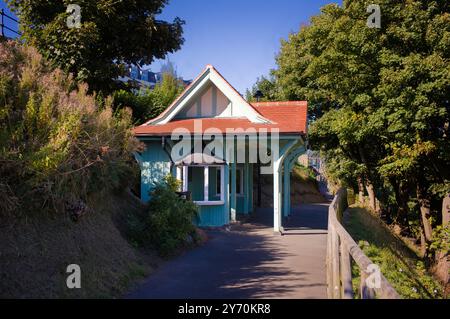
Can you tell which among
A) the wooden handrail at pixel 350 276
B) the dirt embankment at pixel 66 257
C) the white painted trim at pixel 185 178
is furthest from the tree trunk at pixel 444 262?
the dirt embankment at pixel 66 257

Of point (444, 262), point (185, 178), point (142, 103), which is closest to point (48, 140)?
point (185, 178)

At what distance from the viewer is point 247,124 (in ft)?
48.1

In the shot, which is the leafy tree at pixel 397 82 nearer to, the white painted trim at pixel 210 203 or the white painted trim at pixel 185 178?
the white painted trim at pixel 210 203

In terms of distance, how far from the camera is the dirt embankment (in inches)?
214

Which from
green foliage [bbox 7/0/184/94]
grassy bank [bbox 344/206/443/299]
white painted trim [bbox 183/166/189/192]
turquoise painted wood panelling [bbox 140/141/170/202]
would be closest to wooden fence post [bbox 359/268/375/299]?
grassy bank [bbox 344/206/443/299]

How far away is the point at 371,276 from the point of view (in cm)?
416

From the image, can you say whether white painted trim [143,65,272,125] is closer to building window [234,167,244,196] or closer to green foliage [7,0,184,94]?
green foliage [7,0,184,94]

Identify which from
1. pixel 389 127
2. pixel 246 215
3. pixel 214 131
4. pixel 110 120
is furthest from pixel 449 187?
pixel 110 120

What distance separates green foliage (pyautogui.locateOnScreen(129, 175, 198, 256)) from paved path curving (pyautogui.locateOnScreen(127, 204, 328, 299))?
44 cm

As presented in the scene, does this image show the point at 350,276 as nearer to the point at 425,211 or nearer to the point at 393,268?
the point at 393,268

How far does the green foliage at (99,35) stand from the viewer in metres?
14.4

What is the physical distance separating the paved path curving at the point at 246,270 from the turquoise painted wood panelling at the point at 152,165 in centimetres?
320

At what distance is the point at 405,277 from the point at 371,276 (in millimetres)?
7849

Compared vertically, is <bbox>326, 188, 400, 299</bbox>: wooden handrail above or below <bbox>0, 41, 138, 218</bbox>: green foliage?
below
